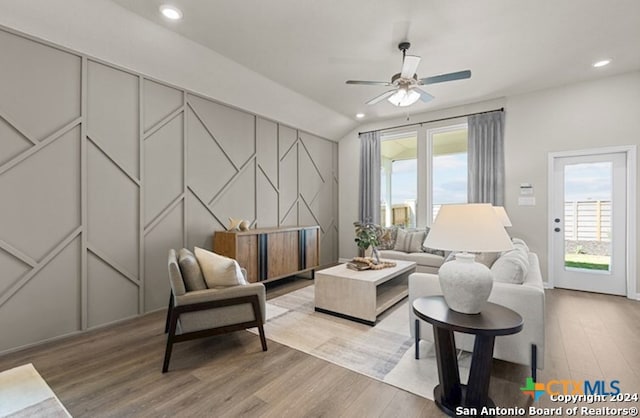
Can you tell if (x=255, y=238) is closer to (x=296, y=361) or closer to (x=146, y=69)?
(x=296, y=361)

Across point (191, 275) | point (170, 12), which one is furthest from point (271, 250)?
point (170, 12)

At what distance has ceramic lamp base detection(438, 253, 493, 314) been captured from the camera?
1769 millimetres

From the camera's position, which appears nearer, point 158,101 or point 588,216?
point 158,101

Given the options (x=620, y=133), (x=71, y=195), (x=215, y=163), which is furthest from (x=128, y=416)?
(x=620, y=133)

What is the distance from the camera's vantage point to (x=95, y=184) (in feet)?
9.97

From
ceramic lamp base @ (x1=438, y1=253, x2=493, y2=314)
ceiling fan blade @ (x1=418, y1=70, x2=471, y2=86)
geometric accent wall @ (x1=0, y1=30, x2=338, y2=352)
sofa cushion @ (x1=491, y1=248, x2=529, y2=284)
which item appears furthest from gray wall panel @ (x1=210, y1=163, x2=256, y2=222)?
sofa cushion @ (x1=491, y1=248, x2=529, y2=284)

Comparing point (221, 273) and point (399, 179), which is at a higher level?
point (399, 179)

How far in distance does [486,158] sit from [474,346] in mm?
4275

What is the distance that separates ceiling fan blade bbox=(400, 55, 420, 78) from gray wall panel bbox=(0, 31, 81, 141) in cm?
329

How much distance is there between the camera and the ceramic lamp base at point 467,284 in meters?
1.77

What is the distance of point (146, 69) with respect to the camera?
131 inches

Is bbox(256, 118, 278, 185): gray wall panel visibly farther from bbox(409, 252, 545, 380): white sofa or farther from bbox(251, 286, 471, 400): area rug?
bbox(409, 252, 545, 380): white sofa

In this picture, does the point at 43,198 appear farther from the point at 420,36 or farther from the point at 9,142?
the point at 420,36

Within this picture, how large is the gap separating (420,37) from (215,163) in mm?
3092
